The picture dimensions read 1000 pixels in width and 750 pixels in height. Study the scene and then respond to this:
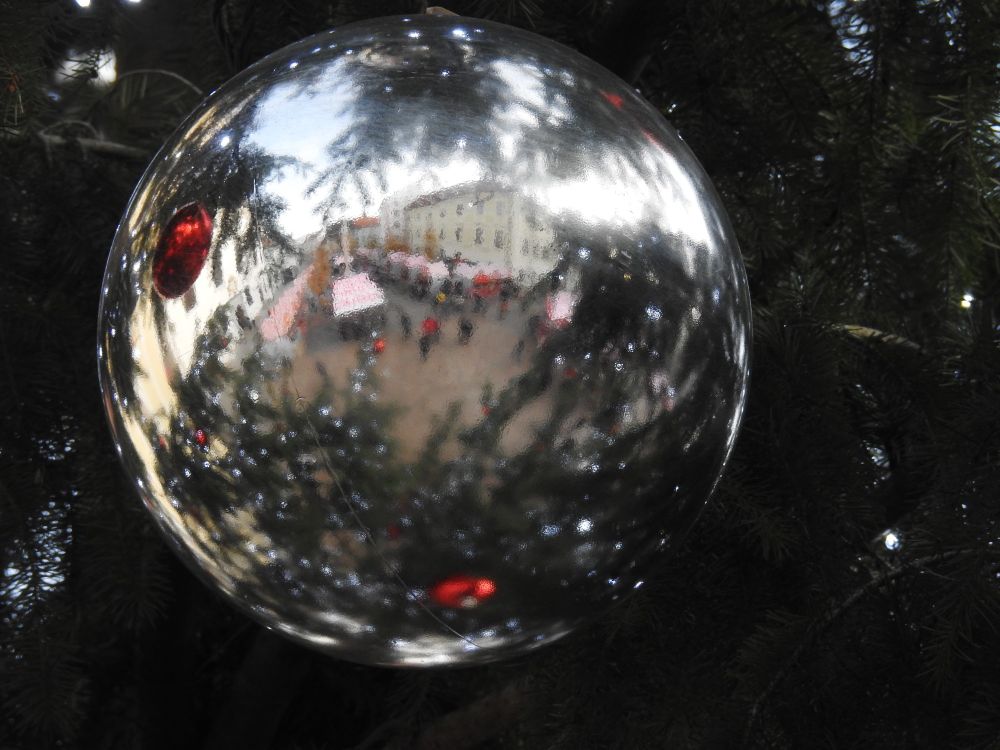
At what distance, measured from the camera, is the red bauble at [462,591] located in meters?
0.43

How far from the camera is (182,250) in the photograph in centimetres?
43

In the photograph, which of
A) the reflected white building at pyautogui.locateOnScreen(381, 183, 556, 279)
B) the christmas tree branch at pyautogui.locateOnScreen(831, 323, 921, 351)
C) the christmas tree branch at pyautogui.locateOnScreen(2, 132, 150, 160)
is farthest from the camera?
the christmas tree branch at pyautogui.locateOnScreen(2, 132, 150, 160)

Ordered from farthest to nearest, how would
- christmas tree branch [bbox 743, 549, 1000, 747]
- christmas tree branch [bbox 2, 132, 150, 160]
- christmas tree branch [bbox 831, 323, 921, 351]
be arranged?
christmas tree branch [bbox 2, 132, 150, 160], christmas tree branch [bbox 831, 323, 921, 351], christmas tree branch [bbox 743, 549, 1000, 747]

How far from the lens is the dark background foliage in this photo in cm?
78

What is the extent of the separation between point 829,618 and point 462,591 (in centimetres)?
44

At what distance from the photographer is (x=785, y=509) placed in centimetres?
87

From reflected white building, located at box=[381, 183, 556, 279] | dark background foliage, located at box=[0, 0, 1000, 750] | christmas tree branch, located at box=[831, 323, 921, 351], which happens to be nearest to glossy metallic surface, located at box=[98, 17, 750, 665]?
reflected white building, located at box=[381, 183, 556, 279]

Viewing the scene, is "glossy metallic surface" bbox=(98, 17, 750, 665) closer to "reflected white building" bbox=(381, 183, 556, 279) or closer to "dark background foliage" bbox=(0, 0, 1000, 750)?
"reflected white building" bbox=(381, 183, 556, 279)

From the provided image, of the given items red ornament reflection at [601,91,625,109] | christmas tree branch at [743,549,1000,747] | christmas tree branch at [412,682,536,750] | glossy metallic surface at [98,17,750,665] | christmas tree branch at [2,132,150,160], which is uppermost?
red ornament reflection at [601,91,625,109]

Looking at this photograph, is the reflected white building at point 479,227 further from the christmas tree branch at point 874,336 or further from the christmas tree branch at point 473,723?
the christmas tree branch at point 473,723

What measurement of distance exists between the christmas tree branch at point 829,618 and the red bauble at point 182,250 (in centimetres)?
51

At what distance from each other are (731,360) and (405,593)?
16 centimetres

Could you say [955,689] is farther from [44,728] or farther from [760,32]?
[44,728]

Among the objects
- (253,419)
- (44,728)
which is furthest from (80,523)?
(253,419)
